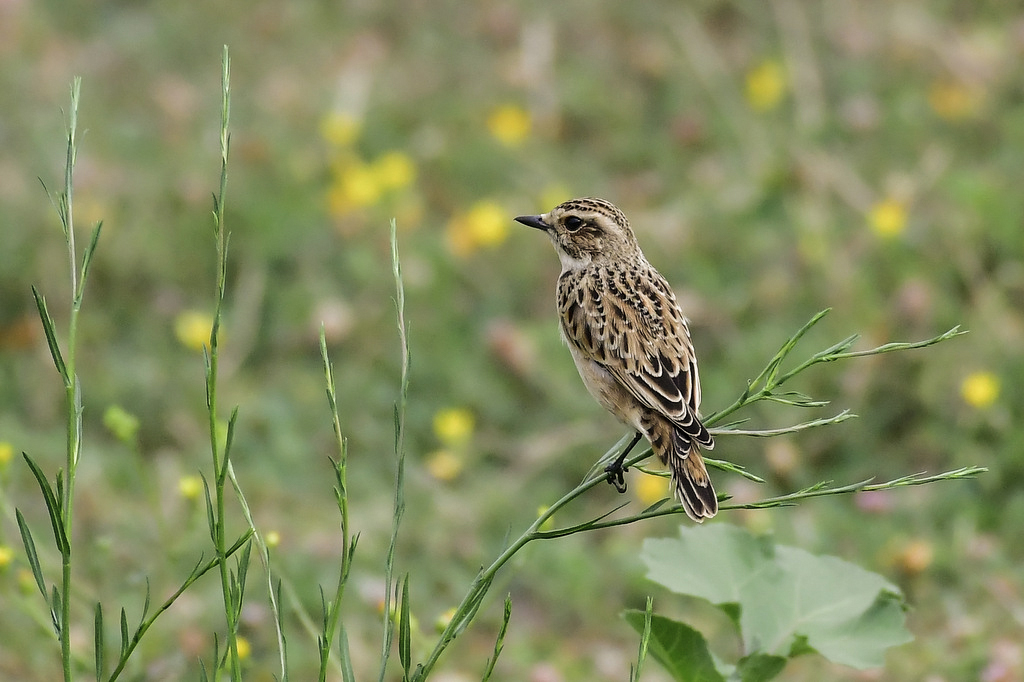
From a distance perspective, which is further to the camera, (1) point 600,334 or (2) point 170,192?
(2) point 170,192

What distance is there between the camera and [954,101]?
8.09 m

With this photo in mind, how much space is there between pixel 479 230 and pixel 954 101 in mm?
3136

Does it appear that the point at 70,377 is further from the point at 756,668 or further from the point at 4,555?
the point at 756,668

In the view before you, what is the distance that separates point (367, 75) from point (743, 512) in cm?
453

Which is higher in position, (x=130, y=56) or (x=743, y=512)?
(x=130, y=56)

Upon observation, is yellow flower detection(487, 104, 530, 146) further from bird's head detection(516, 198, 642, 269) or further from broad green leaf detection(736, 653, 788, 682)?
broad green leaf detection(736, 653, 788, 682)

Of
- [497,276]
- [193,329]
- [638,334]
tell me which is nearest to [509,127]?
[497,276]

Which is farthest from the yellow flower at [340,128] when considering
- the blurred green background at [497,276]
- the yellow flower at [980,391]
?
the yellow flower at [980,391]

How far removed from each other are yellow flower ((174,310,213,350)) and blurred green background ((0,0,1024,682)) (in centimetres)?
3

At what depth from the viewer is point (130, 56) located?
371 inches

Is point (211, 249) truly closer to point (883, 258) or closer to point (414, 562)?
point (414, 562)

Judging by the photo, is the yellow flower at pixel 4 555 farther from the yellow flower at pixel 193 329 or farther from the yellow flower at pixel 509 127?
the yellow flower at pixel 509 127

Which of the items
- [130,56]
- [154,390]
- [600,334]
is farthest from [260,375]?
[130,56]

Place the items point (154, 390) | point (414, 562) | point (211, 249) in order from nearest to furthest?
point (414, 562) → point (154, 390) → point (211, 249)
